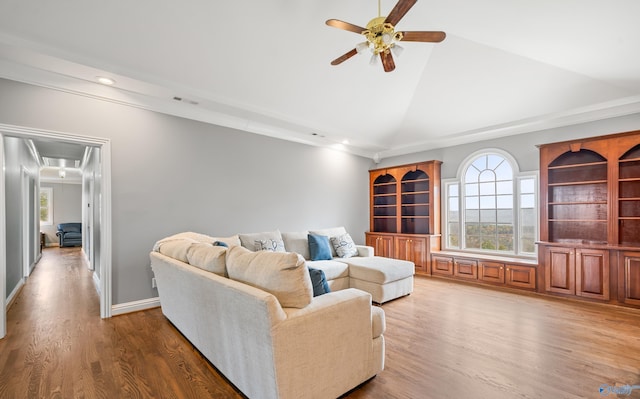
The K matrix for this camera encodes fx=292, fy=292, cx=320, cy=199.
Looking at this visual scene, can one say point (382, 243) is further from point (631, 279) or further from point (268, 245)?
point (631, 279)

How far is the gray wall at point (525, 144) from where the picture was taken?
412cm

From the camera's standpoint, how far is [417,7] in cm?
330

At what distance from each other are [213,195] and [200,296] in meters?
2.42

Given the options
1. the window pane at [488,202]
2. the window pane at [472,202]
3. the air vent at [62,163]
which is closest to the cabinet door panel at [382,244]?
the window pane at [472,202]

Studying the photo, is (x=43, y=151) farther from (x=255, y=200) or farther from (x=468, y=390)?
(x=468, y=390)

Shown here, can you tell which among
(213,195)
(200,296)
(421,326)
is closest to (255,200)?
(213,195)

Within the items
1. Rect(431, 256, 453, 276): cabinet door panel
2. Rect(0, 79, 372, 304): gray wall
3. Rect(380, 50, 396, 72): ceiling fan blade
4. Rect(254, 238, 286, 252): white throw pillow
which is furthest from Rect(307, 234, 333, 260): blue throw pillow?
Rect(380, 50, 396, 72): ceiling fan blade

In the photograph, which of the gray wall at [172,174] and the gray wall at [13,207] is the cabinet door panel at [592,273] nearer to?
the gray wall at [172,174]

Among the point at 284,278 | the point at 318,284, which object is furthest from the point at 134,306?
the point at 284,278

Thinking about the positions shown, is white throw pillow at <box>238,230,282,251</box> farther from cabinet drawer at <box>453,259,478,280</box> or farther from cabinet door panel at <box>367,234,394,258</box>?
cabinet drawer at <box>453,259,478,280</box>

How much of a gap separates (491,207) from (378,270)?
9.24 ft

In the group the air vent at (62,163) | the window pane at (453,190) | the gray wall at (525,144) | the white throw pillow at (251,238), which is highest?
the air vent at (62,163)

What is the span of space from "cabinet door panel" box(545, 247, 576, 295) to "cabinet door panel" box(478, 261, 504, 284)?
60cm

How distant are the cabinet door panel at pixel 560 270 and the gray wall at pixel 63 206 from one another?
1441 cm
